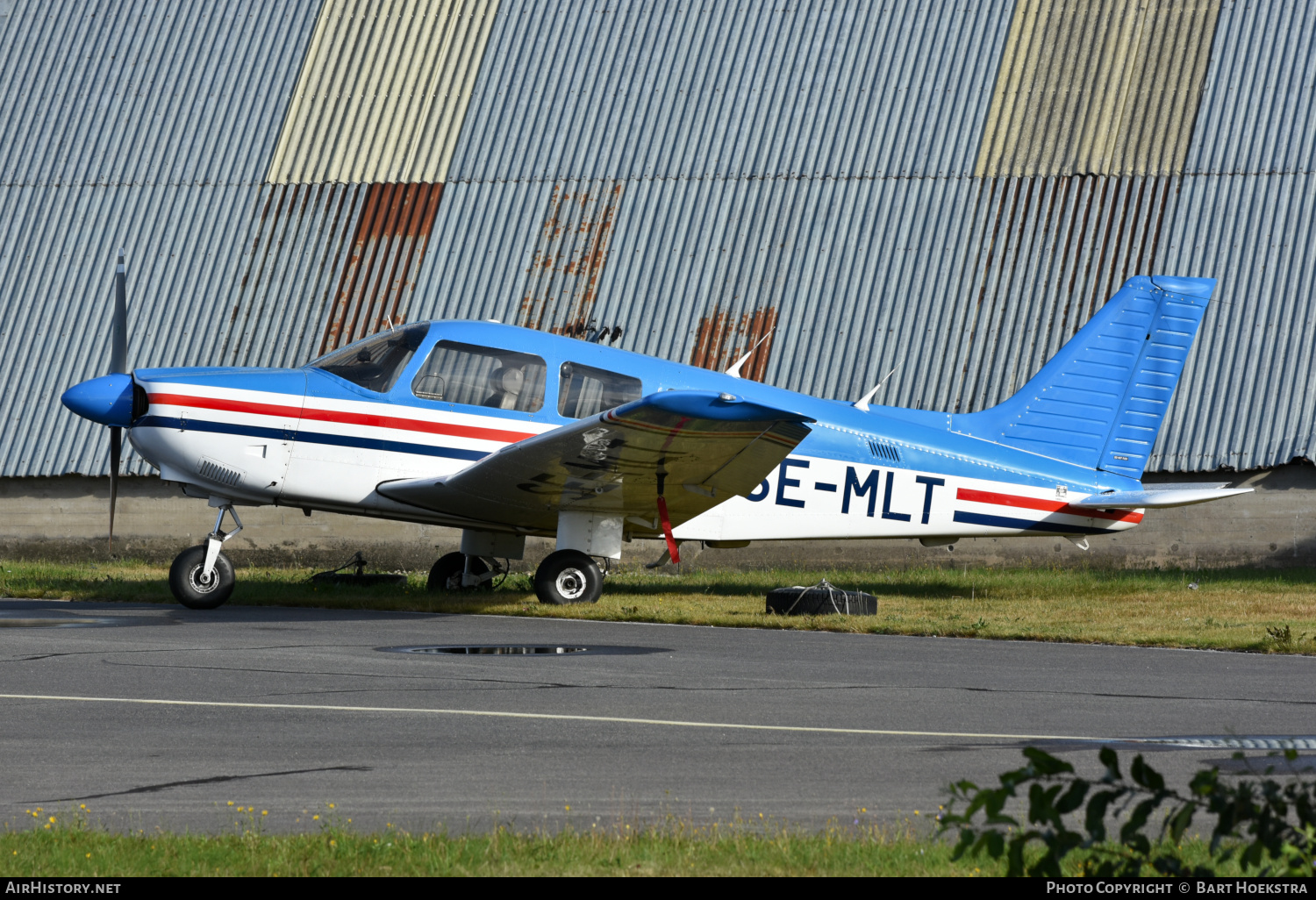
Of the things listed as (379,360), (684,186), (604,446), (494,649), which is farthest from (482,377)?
(684,186)

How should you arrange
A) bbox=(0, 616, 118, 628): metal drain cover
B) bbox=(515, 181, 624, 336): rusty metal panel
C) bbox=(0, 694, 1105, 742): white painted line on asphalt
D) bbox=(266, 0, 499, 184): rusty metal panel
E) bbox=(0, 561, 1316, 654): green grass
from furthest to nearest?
bbox=(266, 0, 499, 184): rusty metal panel
bbox=(515, 181, 624, 336): rusty metal panel
bbox=(0, 561, 1316, 654): green grass
bbox=(0, 616, 118, 628): metal drain cover
bbox=(0, 694, 1105, 742): white painted line on asphalt

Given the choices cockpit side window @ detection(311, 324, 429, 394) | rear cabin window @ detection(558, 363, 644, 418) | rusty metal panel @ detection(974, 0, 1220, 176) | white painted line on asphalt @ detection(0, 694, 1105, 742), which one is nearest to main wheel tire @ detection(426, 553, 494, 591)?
rear cabin window @ detection(558, 363, 644, 418)

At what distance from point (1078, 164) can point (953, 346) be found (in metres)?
3.87

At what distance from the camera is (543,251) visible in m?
21.5

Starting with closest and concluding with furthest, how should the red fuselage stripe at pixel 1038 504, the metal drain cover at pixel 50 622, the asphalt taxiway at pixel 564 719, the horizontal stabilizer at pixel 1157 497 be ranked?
the asphalt taxiway at pixel 564 719 → the metal drain cover at pixel 50 622 → the horizontal stabilizer at pixel 1157 497 → the red fuselage stripe at pixel 1038 504

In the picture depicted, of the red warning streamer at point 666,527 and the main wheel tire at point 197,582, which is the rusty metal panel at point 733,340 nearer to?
the red warning streamer at point 666,527

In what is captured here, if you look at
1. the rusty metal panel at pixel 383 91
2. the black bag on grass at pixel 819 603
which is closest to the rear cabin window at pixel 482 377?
the black bag on grass at pixel 819 603

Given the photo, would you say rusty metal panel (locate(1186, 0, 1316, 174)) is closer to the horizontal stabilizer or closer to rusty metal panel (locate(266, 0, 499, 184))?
the horizontal stabilizer

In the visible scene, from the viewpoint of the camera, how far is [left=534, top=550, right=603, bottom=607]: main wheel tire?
1345 centimetres

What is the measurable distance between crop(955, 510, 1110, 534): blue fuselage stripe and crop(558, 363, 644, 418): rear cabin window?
390 cm

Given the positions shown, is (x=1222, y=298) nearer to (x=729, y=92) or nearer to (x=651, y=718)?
(x=729, y=92)

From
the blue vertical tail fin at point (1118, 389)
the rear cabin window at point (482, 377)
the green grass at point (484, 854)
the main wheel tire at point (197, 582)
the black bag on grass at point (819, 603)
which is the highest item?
the blue vertical tail fin at point (1118, 389)

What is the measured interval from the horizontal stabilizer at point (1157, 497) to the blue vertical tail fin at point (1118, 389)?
0.50 metres

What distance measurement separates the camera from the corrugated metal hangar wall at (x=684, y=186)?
19.9 meters
